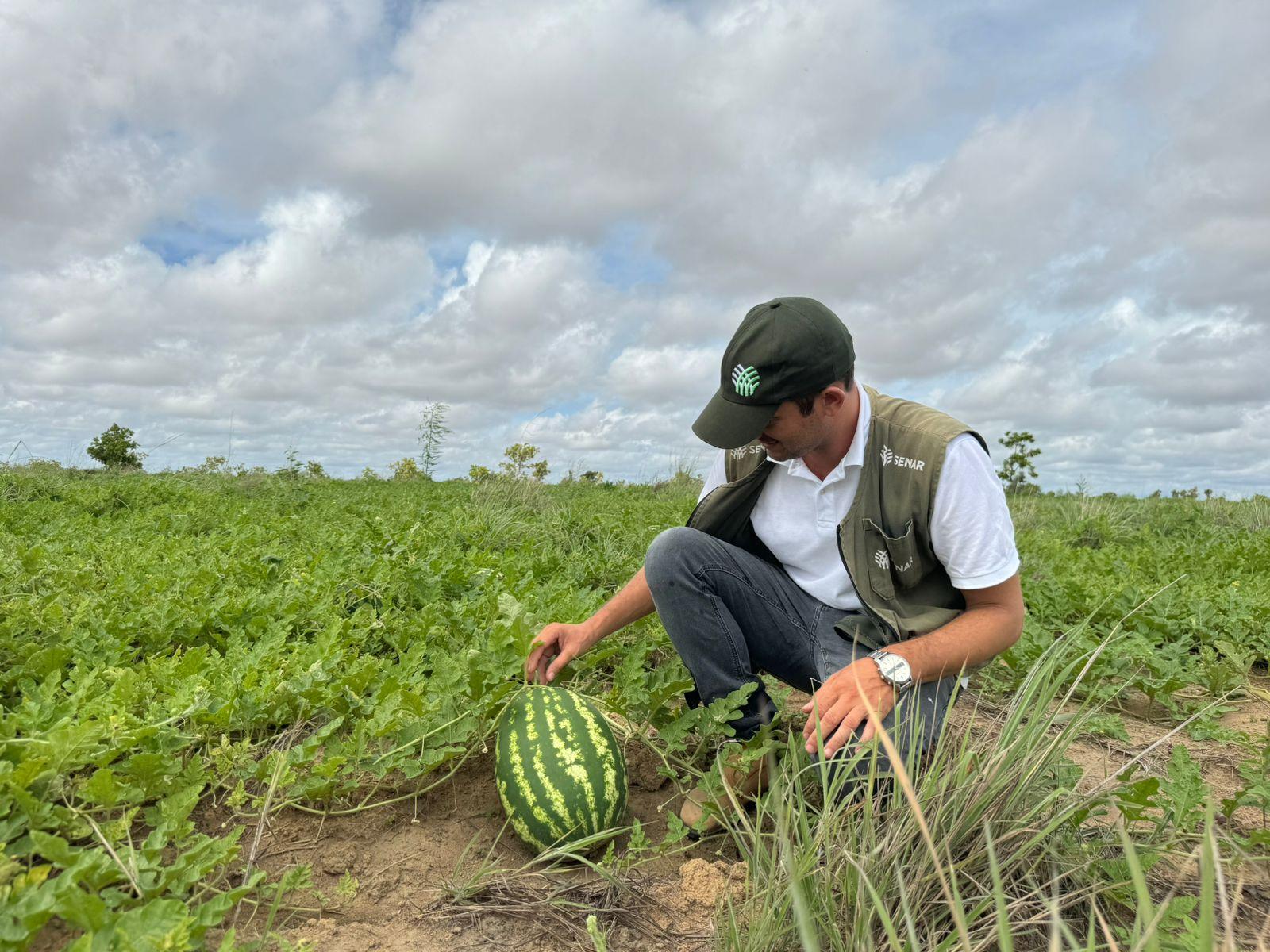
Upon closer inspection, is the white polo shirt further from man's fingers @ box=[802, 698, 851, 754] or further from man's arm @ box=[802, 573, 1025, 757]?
man's fingers @ box=[802, 698, 851, 754]

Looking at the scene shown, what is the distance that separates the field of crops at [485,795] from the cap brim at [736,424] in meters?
0.90

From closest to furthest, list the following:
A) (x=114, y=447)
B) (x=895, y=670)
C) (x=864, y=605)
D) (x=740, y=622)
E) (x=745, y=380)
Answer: (x=895, y=670)
(x=745, y=380)
(x=864, y=605)
(x=740, y=622)
(x=114, y=447)

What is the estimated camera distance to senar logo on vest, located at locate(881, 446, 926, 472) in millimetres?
3152

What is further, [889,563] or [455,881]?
[889,563]

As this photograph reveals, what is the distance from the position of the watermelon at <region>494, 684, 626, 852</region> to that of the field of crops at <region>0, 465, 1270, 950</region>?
11 cm

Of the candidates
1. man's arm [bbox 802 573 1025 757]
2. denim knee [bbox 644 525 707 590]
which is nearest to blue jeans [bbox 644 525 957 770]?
denim knee [bbox 644 525 707 590]

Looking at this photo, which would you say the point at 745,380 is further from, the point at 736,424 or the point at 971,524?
the point at 971,524

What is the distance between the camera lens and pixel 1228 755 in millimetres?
3998

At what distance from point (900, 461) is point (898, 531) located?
9.8 inches

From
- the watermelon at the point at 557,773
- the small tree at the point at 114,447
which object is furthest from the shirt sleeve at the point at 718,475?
the small tree at the point at 114,447

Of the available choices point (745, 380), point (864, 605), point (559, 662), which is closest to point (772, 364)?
point (745, 380)

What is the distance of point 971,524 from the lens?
3.04m

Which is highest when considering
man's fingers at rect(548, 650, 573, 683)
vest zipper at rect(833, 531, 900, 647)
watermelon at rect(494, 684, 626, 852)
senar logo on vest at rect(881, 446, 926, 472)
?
senar logo on vest at rect(881, 446, 926, 472)

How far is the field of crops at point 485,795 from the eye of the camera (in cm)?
225
